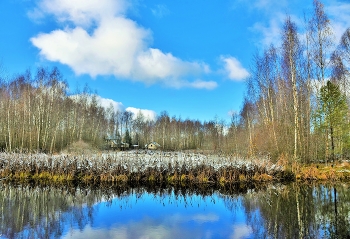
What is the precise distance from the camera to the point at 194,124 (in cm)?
7612

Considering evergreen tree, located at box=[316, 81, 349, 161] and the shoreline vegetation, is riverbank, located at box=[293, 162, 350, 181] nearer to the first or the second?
the shoreline vegetation

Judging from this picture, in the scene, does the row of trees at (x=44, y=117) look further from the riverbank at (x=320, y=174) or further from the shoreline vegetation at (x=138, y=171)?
the riverbank at (x=320, y=174)

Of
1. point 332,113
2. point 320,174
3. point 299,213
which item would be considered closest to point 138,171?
point 299,213

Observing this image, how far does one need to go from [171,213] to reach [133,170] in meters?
6.42

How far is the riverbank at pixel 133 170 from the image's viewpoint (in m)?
14.5

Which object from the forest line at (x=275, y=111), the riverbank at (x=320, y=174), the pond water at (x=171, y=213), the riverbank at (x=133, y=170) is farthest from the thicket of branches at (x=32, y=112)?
the riverbank at (x=320, y=174)

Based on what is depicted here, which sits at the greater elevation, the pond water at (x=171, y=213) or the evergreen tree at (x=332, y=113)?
the evergreen tree at (x=332, y=113)

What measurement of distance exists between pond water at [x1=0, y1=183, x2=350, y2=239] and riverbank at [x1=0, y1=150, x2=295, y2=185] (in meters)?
1.78

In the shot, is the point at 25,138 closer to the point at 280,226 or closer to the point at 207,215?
the point at 207,215

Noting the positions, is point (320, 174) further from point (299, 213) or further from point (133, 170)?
point (133, 170)

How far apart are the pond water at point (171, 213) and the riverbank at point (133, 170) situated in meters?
1.78

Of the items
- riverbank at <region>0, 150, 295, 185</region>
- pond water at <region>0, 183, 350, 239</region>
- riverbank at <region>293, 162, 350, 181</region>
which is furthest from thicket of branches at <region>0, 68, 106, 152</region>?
riverbank at <region>293, 162, 350, 181</region>

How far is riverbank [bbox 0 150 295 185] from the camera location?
570 inches

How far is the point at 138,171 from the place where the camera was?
1452 cm
